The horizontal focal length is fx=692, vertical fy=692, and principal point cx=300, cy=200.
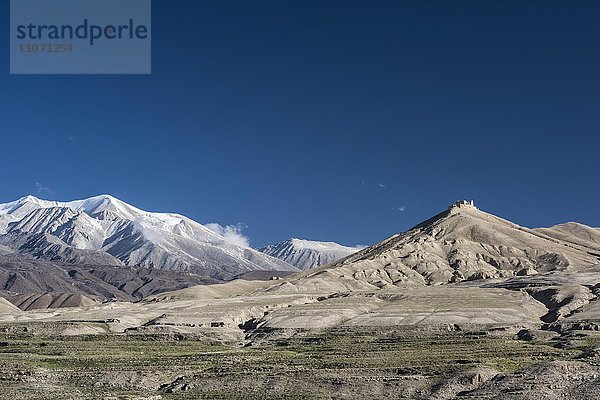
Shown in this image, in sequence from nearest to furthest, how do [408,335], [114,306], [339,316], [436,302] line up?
[408,335]
[339,316]
[436,302]
[114,306]

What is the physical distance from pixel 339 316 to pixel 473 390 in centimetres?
5744

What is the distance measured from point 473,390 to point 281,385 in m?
20.1

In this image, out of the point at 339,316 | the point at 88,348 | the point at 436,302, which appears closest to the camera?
the point at 88,348


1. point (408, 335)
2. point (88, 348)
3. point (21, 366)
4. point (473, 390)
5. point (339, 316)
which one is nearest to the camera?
point (473, 390)

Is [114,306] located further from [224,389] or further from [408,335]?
[224,389]

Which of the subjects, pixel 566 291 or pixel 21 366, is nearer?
pixel 21 366

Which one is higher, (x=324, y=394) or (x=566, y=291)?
(x=566, y=291)

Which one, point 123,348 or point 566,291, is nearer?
point 123,348

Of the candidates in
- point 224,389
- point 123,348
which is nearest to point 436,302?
point 123,348

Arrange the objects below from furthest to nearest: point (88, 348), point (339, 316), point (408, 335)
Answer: point (339, 316)
point (408, 335)
point (88, 348)

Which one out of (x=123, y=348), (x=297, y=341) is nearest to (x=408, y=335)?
(x=297, y=341)

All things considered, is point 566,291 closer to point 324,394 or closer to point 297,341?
point 297,341

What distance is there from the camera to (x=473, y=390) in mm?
70812

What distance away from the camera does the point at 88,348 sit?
3976 inches
